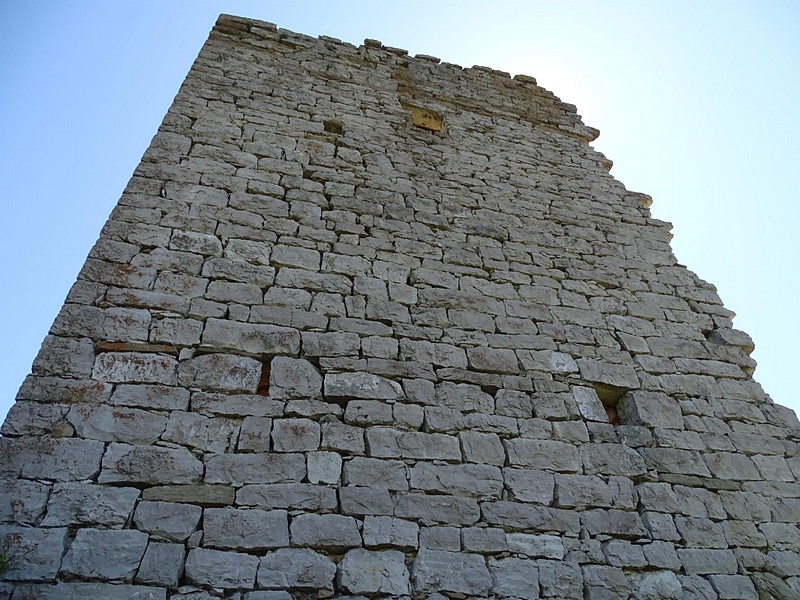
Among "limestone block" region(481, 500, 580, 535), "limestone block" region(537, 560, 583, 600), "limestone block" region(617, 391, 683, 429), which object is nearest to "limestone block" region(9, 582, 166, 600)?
"limestone block" region(481, 500, 580, 535)

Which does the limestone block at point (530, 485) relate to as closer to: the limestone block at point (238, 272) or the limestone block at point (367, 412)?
the limestone block at point (367, 412)

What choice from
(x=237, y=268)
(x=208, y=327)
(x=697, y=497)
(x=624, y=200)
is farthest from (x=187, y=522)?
(x=624, y=200)

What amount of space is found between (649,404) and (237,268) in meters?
2.67

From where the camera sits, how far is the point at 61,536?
224 centimetres

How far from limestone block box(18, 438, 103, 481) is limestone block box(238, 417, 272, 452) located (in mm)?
608

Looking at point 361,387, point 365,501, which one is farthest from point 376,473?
point 361,387

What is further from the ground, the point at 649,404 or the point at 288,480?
the point at 649,404

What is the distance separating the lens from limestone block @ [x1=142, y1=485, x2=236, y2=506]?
2.43 m

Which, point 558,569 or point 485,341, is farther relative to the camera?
point 485,341

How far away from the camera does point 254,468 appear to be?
2602 millimetres

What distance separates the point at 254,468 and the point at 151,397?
0.62 metres

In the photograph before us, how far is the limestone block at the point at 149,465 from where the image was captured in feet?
8.04

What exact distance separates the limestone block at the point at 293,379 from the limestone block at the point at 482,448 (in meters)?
0.82

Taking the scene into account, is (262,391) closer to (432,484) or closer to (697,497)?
(432,484)
